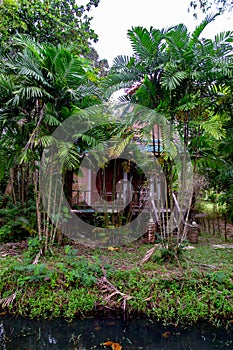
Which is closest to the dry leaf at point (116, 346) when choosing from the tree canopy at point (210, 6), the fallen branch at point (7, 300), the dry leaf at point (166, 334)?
the dry leaf at point (166, 334)

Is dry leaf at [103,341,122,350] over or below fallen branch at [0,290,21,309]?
below

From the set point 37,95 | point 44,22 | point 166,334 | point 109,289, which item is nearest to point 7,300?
point 109,289

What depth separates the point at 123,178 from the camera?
8.57 meters

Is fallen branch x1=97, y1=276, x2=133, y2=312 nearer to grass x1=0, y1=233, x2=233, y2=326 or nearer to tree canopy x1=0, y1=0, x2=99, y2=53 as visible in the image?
grass x1=0, y1=233, x2=233, y2=326

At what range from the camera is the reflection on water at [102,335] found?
2.83 meters

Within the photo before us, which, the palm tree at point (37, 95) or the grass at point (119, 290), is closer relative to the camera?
the grass at point (119, 290)

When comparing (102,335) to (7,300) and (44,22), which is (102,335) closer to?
(7,300)

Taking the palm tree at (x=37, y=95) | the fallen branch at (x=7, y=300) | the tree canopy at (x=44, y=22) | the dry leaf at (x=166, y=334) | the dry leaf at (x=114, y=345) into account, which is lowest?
the dry leaf at (x=166, y=334)

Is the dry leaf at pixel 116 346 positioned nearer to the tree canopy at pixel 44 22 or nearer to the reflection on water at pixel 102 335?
the reflection on water at pixel 102 335

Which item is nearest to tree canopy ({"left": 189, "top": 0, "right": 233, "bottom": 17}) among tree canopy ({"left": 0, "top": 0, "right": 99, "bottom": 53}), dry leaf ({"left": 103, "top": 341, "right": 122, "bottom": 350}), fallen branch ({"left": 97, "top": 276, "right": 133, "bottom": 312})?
tree canopy ({"left": 0, "top": 0, "right": 99, "bottom": 53})

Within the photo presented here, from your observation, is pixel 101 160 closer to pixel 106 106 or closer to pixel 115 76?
pixel 106 106

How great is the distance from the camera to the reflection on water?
111 inches

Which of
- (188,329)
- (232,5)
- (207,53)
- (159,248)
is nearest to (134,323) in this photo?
(188,329)

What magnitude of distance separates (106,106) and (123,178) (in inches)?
155
